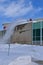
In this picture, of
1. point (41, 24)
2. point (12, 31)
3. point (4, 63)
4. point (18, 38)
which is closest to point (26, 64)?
point (4, 63)

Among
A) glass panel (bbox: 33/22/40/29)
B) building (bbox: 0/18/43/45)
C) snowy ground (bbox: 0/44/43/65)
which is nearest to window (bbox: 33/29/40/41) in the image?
building (bbox: 0/18/43/45)

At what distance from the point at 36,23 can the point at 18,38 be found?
5034mm

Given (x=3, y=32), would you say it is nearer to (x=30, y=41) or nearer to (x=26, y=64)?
(x=30, y=41)

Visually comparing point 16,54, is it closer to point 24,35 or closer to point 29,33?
point 29,33

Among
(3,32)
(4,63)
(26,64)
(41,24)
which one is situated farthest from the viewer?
(3,32)

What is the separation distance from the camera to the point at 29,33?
29.4 m

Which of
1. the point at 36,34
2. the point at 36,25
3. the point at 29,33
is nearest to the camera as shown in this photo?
the point at 36,34

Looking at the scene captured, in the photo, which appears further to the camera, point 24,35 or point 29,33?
point 24,35

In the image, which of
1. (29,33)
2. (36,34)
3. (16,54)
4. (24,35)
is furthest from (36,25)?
(16,54)

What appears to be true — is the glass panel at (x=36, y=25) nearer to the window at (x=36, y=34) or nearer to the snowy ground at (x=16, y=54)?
the window at (x=36, y=34)

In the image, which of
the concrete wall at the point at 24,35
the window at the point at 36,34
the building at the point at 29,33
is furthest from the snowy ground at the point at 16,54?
the concrete wall at the point at 24,35

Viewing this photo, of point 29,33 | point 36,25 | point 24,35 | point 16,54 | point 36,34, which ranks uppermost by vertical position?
point 36,25

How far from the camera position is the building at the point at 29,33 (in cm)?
2773

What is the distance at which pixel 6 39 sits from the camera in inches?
1362
